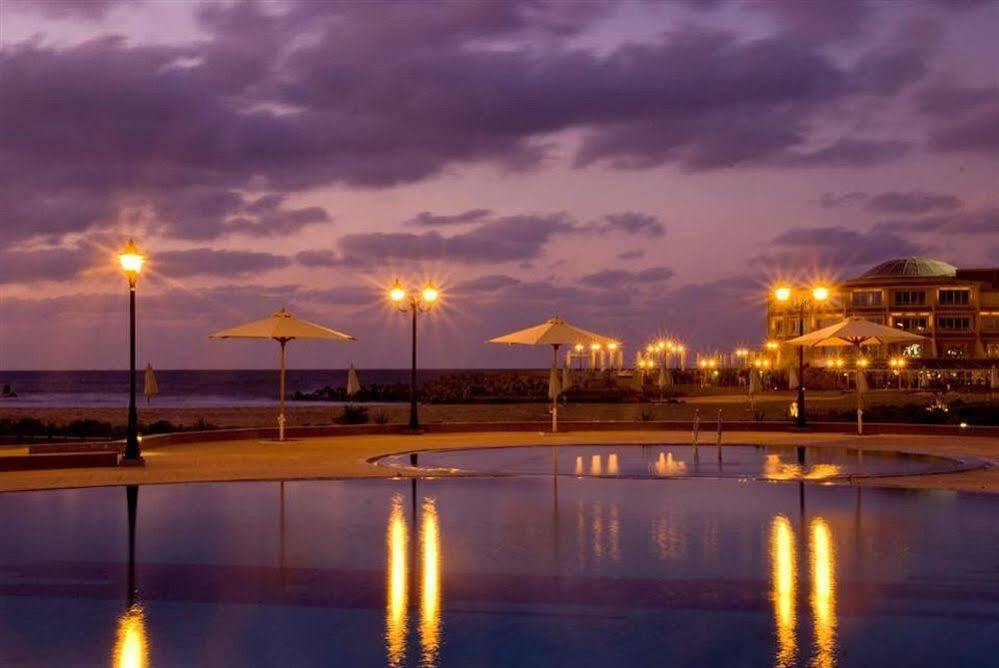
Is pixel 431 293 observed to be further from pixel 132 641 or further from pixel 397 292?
pixel 132 641

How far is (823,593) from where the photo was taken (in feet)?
31.4

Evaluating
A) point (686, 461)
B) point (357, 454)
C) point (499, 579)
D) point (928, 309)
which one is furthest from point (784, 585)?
point (928, 309)

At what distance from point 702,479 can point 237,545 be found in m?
9.25

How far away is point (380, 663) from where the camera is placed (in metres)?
7.40

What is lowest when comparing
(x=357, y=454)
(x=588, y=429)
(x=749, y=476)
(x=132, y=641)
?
(x=132, y=641)

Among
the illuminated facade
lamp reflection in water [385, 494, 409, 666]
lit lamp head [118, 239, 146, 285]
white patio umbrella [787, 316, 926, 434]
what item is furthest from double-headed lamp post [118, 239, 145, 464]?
the illuminated facade

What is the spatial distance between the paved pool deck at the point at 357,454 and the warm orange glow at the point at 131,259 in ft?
12.4

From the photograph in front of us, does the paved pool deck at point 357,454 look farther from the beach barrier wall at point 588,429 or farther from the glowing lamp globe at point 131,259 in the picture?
the glowing lamp globe at point 131,259

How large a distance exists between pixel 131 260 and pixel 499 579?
13.5 meters

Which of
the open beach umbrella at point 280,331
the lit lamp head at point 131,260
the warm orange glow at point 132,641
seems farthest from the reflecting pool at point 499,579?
the open beach umbrella at point 280,331

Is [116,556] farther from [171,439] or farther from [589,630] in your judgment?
[171,439]

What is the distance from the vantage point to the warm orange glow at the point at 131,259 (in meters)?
21.1

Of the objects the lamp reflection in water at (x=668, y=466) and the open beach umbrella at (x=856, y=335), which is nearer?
the lamp reflection in water at (x=668, y=466)

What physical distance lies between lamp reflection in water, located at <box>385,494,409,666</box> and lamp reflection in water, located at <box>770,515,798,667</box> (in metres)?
2.62
